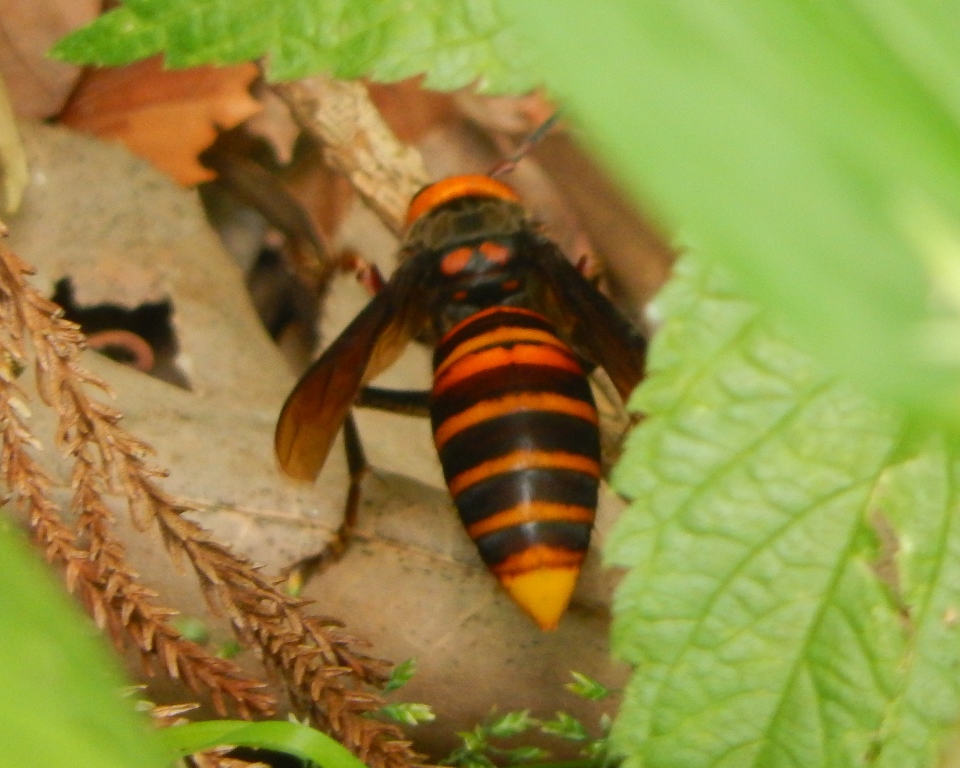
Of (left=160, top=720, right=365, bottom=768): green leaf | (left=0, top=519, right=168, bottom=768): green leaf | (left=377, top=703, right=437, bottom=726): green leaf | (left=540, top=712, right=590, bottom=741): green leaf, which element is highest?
(left=0, top=519, right=168, bottom=768): green leaf

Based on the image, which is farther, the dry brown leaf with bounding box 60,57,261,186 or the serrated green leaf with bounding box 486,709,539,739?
the dry brown leaf with bounding box 60,57,261,186

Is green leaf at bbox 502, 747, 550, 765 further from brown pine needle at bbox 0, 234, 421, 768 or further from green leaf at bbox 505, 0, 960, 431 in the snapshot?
green leaf at bbox 505, 0, 960, 431

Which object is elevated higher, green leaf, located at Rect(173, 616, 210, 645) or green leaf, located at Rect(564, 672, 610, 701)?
green leaf, located at Rect(564, 672, 610, 701)

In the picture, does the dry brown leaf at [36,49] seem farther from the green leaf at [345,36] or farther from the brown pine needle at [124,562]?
the brown pine needle at [124,562]

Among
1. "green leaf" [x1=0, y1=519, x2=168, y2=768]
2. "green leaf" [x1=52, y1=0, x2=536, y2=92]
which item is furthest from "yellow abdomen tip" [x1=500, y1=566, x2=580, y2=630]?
"green leaf" [x1=0, y1=519, x2=168, y2=768]

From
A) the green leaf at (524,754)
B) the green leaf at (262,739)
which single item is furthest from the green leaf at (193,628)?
the green leaf at (524,754)

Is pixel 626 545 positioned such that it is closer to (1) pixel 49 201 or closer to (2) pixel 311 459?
(2) pixel 311 459
